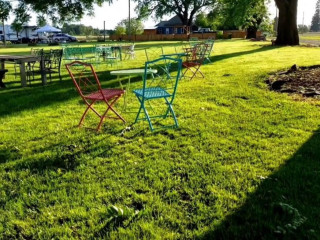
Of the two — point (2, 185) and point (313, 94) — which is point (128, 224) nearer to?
point (2, 185)

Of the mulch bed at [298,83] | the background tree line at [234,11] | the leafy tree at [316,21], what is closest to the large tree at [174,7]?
the background tree line at [234,11]

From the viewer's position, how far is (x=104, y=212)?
2.80 m

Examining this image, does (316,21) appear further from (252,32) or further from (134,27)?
(134,27)

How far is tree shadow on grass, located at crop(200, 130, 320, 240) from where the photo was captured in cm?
245

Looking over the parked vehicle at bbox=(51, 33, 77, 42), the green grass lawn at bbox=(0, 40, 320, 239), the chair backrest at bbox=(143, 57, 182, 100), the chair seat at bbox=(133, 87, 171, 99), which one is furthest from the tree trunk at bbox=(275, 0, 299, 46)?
the parked vehicle at bbox=(51, 33, 77, 42)

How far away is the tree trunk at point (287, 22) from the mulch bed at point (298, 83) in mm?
14329

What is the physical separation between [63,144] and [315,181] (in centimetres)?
328

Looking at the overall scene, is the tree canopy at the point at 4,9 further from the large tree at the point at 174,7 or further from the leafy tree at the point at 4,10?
the large tree at the point at 174,7

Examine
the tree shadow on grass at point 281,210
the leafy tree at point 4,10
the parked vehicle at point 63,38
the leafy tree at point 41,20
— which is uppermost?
the parked vehicle at point 63,38

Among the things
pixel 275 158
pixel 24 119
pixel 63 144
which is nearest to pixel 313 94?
pixel 275 158

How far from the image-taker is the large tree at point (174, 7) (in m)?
53.2

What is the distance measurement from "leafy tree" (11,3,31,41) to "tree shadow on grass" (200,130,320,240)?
17.3m

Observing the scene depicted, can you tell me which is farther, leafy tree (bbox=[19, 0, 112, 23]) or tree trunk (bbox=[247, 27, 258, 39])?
tree trunk (bbox=[247, 27, 258, 39])

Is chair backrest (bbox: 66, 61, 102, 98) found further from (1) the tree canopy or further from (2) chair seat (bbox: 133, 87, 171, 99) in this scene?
(1) the tree canopy
